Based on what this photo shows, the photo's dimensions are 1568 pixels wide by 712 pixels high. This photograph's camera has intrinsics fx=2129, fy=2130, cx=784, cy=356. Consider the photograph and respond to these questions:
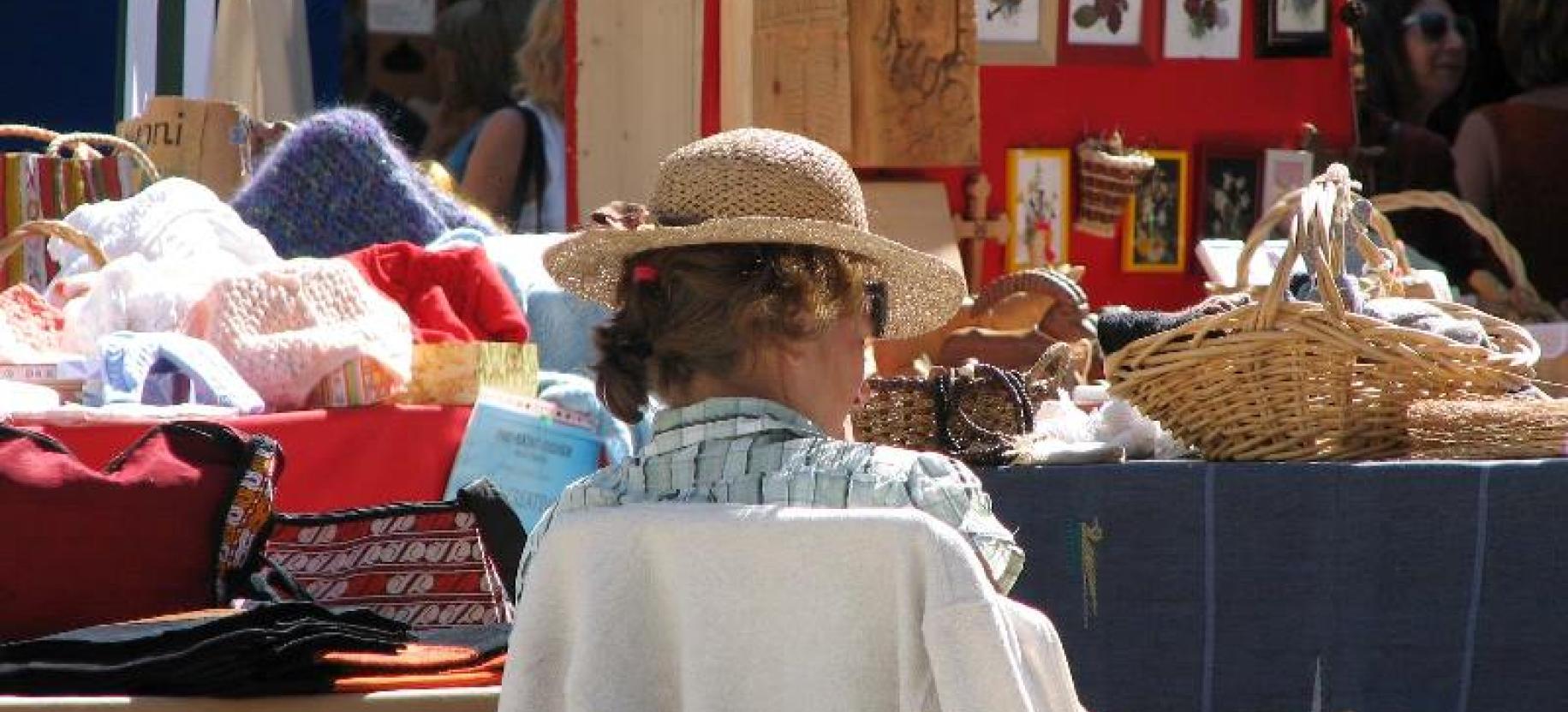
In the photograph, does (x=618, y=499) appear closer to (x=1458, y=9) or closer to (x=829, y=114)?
(x=829, y=114)

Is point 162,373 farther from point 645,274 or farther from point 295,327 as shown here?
point 645,274

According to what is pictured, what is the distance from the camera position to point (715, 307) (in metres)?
2.25

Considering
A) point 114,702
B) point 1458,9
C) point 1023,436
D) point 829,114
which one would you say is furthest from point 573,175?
point 1458,9

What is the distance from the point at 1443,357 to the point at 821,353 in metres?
1.56

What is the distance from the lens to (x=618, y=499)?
221 centimetres

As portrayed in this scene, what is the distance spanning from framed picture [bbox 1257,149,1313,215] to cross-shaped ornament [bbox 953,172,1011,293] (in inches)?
50.7

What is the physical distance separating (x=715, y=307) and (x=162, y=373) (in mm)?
1841

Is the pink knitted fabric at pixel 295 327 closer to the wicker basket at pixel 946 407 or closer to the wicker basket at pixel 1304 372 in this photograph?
the wicker basket at pixel 946 407

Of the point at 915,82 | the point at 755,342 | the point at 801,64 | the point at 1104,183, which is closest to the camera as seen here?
the point at 755,342

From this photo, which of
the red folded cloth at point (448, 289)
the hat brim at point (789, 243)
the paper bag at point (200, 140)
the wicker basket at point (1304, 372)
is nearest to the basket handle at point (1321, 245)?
the wicker basket at point (1304, 372)

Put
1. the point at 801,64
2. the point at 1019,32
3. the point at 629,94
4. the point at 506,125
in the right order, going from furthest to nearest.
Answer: the point at 1019,32
the point at 506,125
the point at 629,94
the point at 801,64

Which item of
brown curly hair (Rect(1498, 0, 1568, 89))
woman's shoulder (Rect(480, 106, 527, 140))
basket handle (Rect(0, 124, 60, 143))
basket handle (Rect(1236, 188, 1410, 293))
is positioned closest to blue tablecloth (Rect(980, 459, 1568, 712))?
basket handle (Rect(1236, 188, 1410, 293))

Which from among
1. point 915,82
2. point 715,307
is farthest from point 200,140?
point 715,307

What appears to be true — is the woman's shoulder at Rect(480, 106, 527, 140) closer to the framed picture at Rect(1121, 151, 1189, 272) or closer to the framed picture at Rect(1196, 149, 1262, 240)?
the framed picture at Rect(1121, 151, 1189, 272)
